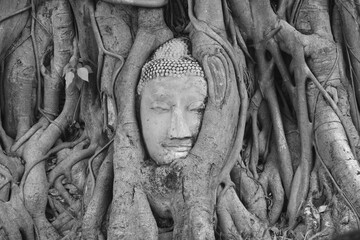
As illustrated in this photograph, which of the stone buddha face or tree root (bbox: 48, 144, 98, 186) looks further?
tree root (bbox: 48, 144, 98, 186)

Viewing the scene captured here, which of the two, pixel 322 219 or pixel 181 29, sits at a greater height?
pixel 181 29

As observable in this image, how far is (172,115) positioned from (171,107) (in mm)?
58

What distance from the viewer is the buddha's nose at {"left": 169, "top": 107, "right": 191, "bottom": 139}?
3875 millimetres

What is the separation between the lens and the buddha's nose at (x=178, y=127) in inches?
153

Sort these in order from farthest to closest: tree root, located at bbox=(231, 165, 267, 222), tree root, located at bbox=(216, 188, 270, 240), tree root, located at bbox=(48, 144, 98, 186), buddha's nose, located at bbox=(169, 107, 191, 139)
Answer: tree root, located at bbox=(48, 144, 98, 186) → tree root, located at bbox=(231, 165, 267, 222) → buddha's nose, located at bbox=(169, 107, 191, 139) → tree root, located at bbox=(216, 188, 270, 240)

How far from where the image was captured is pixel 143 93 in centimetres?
410

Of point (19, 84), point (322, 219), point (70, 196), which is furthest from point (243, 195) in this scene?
point (19, 84)

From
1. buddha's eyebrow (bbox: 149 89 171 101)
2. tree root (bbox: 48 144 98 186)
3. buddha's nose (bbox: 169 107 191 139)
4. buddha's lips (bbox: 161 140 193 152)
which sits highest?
buddha's eyebrow (bbox: 149 89 171 101)

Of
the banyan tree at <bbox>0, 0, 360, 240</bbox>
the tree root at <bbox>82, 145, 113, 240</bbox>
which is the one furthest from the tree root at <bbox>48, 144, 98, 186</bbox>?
the tree root at <bbox>82, 145, 113, 240</bbox>

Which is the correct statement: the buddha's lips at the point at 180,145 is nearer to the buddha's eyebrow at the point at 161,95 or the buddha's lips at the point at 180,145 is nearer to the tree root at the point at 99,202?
the buddha's eyebrow at the point at 161,95

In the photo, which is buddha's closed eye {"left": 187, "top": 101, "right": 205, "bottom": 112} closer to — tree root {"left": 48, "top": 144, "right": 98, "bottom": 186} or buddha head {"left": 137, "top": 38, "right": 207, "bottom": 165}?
buddha head {"left": 137, "top": 38, "right": 207, "bottom": 165}

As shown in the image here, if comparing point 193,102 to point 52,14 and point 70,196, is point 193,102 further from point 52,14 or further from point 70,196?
point 52,14

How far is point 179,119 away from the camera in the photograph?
12.8ft

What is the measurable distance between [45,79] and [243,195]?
1.78 meters
